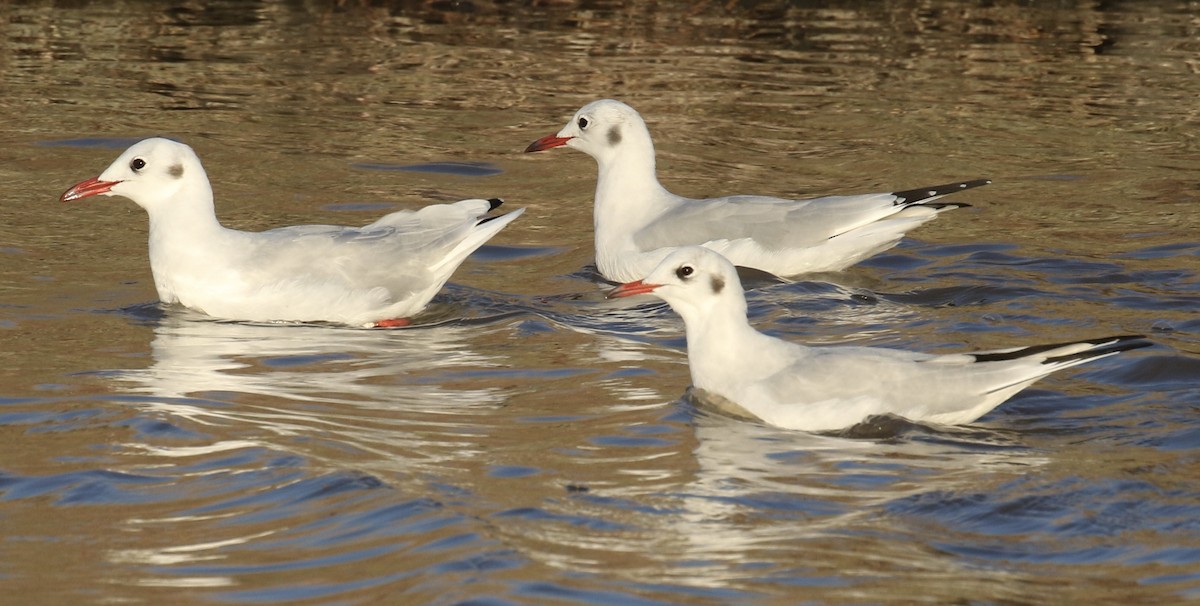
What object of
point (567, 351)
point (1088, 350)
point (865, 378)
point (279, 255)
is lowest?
point (567, 351)

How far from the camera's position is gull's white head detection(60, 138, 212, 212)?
34.9ft

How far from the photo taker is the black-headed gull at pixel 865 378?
8133 millimetres

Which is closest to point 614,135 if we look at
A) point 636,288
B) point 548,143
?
point 548,143

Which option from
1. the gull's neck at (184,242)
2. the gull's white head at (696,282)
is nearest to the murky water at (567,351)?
the gull's neck at (184,242)

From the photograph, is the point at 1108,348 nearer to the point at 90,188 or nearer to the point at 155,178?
the point at 155,178

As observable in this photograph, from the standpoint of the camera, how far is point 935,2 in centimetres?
2405

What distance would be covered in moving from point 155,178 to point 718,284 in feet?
12.6

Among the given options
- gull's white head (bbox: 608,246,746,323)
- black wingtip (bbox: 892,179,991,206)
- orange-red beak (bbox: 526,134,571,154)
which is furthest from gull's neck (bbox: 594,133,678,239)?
gull's white head (bbox: 608,246,746,323)

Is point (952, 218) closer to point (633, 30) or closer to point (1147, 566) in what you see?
point (1147, 566)

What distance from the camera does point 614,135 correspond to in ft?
41.5

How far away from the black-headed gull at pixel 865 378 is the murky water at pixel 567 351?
0.44 ft

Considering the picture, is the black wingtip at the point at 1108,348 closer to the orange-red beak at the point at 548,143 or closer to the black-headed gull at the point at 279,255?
the black-headed gull at the point at 279,255

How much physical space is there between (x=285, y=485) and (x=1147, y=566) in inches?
136

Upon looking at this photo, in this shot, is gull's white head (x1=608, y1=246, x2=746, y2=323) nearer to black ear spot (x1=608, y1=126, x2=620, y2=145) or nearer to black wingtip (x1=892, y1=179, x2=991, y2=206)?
black wingtip (x1=892, y1=179, x2=991, y2=206)
